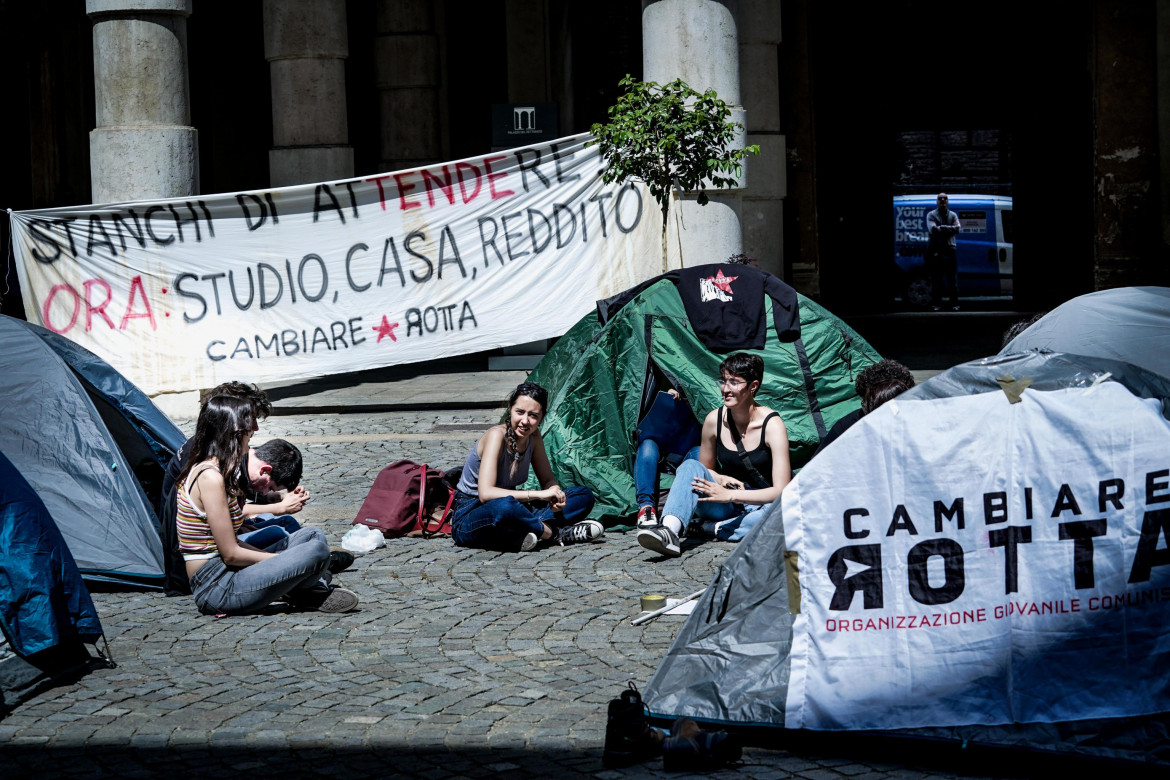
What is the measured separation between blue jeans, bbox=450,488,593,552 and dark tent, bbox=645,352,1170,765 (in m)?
3.49

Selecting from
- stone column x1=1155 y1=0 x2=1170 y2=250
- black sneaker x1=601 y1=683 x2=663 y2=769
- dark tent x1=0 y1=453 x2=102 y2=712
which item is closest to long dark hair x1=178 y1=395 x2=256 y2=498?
dark tent x1=0 y1=453 x2=102 y2=712

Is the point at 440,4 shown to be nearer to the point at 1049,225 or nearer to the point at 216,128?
the point at 216,128

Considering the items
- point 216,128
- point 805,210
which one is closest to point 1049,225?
point 805,210

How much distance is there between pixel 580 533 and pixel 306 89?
396 inches

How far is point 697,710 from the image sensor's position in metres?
4.97

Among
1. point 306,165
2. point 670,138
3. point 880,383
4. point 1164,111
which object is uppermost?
point 1164,111

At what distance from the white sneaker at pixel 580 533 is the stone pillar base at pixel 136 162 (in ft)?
23.7

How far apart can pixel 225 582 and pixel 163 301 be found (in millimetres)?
7394

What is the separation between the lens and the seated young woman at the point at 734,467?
320 inches

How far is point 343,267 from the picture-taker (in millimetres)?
13938

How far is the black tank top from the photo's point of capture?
8.31m

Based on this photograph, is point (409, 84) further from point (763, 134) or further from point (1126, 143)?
point (1126, 143)

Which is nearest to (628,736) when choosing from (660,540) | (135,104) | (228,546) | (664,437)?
(228,546)

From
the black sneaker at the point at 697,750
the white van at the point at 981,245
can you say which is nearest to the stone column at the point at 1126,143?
the white van at the point at 981,245
